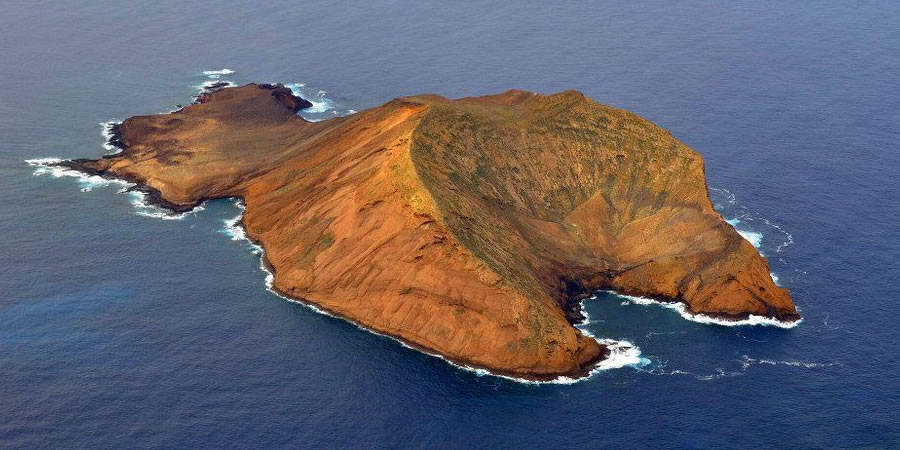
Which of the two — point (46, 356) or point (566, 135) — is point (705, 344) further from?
Result: point (46, 356)

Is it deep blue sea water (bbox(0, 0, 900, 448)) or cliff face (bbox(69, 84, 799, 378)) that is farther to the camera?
cliff face (bbox(69, 84, 799, 378))

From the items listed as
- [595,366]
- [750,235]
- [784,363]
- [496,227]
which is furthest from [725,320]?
[496,227]

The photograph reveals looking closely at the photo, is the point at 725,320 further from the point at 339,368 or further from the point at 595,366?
the point at 339,368

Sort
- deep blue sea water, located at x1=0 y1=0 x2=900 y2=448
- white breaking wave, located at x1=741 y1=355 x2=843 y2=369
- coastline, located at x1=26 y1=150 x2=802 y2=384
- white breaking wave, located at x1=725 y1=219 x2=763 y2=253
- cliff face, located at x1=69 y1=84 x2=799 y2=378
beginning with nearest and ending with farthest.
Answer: deep blue sea water, located at x1=0 y1=0 x2=900 y2=448, coastline, located at x1=26 y1=150 x2=802 y2=384, white breaking wave, located at x1=741 y1=355 x2=843 y2=369, cliff face, located at x1=69 y1=84 x2=799 y2=378, white breaking wave, located at x1=725 y1=219 x2=763 y2=253

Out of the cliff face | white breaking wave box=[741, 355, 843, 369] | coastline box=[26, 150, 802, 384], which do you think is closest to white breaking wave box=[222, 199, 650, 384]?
coastline box=[26, 150, 802, 384]

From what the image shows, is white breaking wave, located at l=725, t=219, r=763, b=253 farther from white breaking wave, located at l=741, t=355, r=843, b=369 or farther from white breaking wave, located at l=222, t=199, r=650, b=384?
white breaking wave, located at l=741, t=355, r=843, b=369

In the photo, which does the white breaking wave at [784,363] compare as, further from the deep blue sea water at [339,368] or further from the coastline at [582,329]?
the coastline at [582,329]

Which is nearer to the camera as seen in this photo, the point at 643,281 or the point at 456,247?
the point at 456,247

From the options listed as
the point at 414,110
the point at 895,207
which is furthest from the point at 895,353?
the point at 414,110
